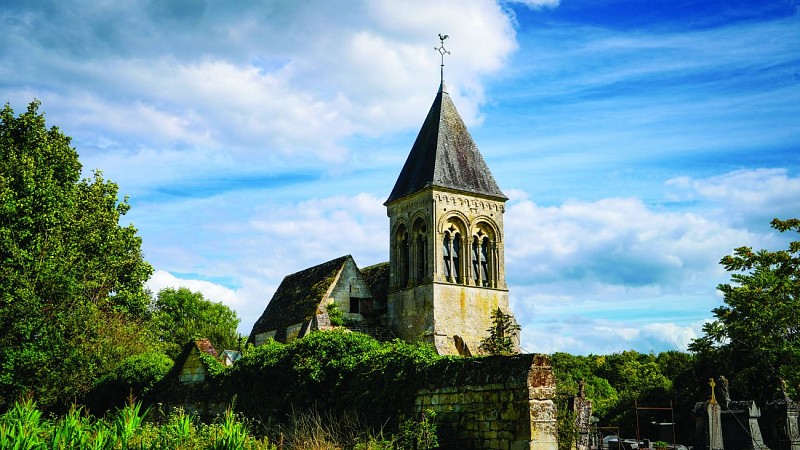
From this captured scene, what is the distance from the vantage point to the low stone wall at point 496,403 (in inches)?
463

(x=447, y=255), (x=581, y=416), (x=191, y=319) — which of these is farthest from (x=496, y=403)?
(x=191, y=319)

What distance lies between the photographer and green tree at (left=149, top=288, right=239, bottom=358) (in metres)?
50.5

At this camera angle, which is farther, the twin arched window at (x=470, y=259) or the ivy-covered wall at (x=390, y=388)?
the twin arched window at (x=470, y=259)

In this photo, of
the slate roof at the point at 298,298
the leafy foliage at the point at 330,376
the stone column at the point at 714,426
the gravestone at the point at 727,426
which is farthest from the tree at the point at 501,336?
the leafy foliage at the point at 330,376

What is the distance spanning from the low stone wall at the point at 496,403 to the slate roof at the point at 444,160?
1798 cm

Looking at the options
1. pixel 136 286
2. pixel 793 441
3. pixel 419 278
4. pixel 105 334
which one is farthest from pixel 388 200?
pixel 793 441

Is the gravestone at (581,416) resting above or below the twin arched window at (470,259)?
below

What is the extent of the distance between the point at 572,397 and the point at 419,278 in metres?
13.9

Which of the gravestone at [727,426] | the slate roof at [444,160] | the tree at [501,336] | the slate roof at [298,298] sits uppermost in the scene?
the slate roof at [444,160]

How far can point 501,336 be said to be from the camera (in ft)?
92.9

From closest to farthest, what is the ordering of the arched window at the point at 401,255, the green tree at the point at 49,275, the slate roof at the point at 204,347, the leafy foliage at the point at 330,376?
the leafy foliage at the point at 330,376 → the slate roof at the point at 204,347 → the green tree at the point at 49,275 → the arched window at the point at 401,255

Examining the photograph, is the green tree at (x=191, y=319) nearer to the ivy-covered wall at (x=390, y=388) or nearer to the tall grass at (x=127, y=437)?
the ivy-covered wall at (x=390, y=388)

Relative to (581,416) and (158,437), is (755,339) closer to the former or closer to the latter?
→ (581,416)

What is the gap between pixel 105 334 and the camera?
2488cm
